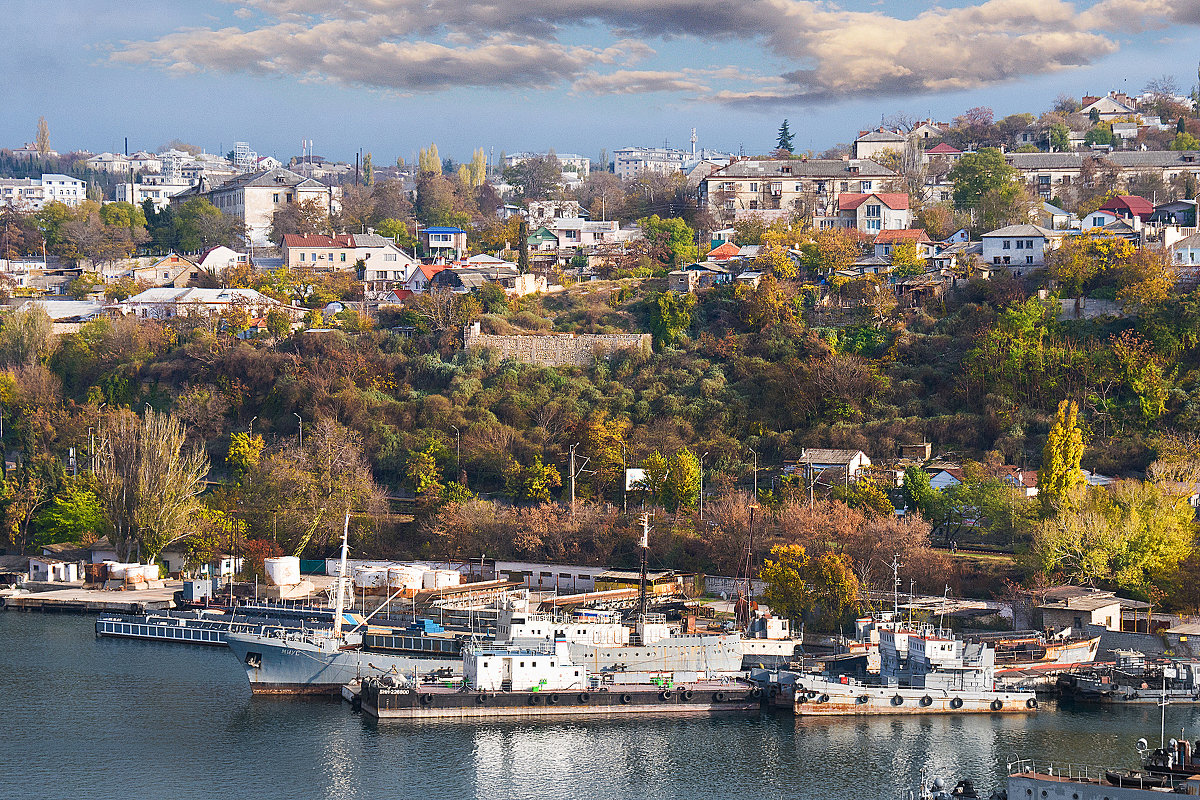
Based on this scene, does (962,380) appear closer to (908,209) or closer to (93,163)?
(908,209)

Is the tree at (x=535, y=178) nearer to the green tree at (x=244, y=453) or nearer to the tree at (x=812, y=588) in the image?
the green tree at (x=244, y=453)

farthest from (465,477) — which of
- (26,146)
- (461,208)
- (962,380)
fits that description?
(26,146)

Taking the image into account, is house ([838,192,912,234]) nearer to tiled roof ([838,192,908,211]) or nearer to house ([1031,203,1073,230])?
tiled roof ([838,192,908,211])

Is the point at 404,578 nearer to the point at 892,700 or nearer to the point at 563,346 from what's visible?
the point at 563,346

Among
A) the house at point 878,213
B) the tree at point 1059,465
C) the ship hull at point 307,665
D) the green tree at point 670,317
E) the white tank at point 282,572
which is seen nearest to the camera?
the ship hull at point 307,665

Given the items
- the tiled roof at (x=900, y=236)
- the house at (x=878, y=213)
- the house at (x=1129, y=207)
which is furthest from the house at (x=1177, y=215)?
the house at (x=878, y=213)

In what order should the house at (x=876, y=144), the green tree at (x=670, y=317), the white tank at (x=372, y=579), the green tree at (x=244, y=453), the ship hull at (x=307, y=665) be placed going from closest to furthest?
the ship hull at (x=307, y=665), the white tank at (x=372, y=579), the green tree at (x=244, y=453), the green tree at (x=670, y=317), the house at (x=876, y=144)

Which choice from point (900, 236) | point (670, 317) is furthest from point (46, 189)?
point (900, 236)

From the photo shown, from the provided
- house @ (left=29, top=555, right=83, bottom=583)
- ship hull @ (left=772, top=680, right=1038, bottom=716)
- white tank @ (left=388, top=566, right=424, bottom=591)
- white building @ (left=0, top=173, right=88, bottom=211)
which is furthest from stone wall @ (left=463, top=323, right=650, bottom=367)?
white building @ (left=0, top=173, right=88, bottom=211)
